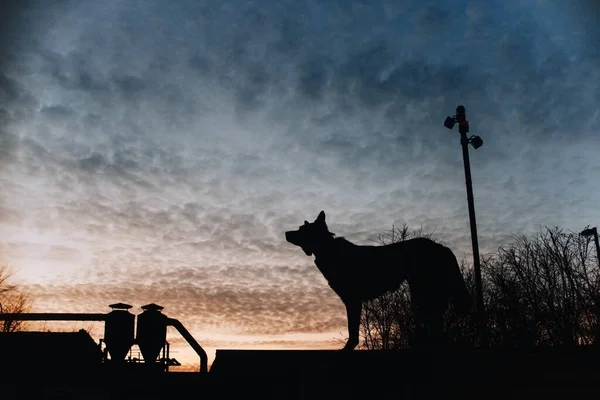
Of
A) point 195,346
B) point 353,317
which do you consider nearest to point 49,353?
point 195,346

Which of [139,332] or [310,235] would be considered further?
[139,332]

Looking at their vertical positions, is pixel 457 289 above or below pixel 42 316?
below

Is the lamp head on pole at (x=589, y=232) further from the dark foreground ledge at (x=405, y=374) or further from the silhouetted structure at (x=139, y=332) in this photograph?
the dark foreground ledge at (x=405, y=374)

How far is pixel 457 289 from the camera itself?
6391mm

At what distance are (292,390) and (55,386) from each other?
9.54m

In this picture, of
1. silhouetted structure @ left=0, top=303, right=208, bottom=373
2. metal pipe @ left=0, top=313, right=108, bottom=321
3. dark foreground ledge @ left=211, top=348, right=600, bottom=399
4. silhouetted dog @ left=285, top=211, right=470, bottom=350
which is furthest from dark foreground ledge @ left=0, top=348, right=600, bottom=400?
silhouetted structure @ left=0, top=303, right=208, bottom=373

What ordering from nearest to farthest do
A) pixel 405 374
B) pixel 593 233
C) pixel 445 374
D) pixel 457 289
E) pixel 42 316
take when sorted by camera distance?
pixel 445 374, pixel 405 374, pixel 457 289, pixel 42 316, pixel 593 233

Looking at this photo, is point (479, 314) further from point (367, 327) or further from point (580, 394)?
point (367, 327)

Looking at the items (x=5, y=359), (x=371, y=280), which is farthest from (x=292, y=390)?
(x=5, y=359)

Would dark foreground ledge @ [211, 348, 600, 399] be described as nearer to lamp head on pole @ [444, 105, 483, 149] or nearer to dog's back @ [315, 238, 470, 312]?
dog's back @ [315, 238, 470, 312]

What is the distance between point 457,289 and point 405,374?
6.66ft

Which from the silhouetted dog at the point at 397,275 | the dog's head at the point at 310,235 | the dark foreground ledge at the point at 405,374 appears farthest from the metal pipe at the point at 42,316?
the silhouetted dog at the point at 397,275

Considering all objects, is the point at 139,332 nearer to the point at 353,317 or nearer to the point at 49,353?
the point at 49,353

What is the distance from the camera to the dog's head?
6875mm
